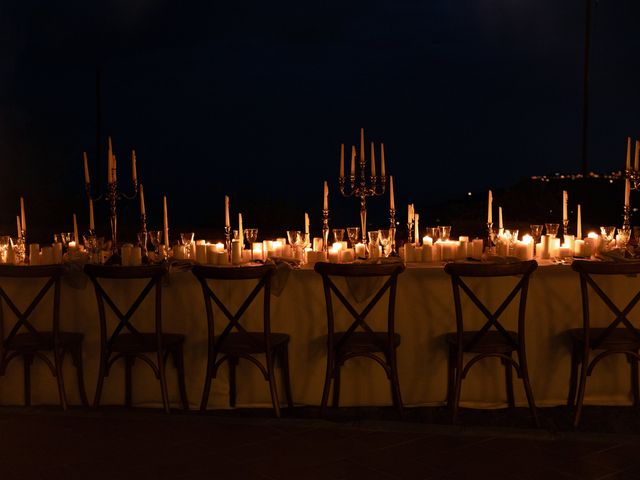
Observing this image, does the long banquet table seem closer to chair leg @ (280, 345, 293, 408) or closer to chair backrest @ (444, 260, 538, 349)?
chair leg @ (280, 345, 293, 408)

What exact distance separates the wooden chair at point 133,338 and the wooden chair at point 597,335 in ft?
8.08

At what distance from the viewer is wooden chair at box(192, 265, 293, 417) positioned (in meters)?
4.75

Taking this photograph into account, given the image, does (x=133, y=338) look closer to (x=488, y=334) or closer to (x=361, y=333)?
(x=361, y=333)

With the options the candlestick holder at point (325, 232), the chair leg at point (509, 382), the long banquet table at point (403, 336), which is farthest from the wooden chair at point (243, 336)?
the chair leg at point (509, 382)

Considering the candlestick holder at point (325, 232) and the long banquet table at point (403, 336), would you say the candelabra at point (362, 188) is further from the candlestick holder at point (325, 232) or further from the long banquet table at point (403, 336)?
the long banquet table at point (403, 336)

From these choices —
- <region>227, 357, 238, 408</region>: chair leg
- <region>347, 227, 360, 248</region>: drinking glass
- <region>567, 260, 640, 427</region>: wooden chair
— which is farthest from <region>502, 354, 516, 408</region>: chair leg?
<region>227, 357, 238, 408</region>: chair leg

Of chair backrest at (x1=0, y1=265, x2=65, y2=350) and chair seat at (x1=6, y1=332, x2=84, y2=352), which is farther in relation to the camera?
chair seat at (x1=6, y1=332, x2=84, y2=352)

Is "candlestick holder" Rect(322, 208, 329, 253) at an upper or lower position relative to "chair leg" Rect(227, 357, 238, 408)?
upper

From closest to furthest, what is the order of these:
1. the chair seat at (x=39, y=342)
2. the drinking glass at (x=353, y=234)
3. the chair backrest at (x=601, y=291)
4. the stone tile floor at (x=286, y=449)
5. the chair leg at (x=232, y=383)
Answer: the stone tile floor at (x=286, y=449) → the chair backrest at (x=601, y=291) → the chair seat at (x=39, y=342) → the chair leg at (x=232, y=383) → the drinking glass at (x=353, y=234)

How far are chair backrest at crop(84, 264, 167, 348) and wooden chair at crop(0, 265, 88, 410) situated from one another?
24 centimetres

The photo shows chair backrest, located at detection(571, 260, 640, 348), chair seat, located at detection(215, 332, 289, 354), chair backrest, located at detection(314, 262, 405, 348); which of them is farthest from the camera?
chair seat, located at detection(215, 332, 289, 354)

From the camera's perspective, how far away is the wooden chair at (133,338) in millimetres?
4902

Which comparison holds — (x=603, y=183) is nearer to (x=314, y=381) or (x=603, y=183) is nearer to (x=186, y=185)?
(x=186, y=185)

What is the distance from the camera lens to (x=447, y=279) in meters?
5.17
